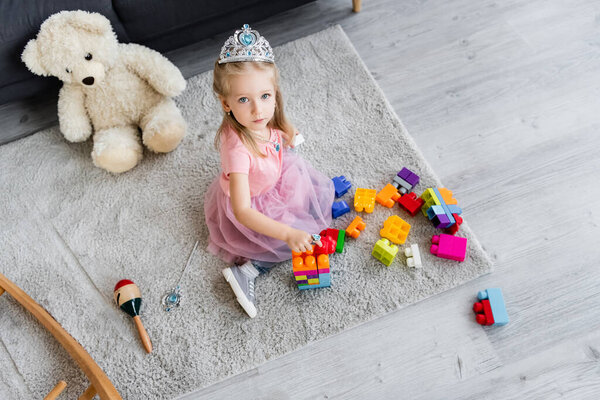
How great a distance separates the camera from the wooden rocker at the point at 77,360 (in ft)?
3.34

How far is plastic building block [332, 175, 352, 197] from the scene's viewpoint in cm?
133

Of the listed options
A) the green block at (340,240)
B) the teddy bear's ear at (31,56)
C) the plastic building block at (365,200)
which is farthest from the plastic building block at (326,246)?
the teddy bear's ear at (31,56)

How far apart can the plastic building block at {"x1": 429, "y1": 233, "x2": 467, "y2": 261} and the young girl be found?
30 centimetres

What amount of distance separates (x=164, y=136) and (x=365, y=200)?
2.03ft

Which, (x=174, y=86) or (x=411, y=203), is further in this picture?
(x=174, y=86)

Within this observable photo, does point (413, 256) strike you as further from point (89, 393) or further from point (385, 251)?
→ point (89, 393)

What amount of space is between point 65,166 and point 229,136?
68 centimetres

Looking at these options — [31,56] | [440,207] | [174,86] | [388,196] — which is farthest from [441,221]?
[31,56]

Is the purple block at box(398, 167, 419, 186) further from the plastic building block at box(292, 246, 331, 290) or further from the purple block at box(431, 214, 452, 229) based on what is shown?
the plastic building block at box(292, 246, 331, 290)

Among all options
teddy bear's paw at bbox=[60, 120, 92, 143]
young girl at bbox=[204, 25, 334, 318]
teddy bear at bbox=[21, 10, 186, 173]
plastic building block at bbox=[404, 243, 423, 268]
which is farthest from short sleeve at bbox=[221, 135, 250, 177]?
teddy bear's paw at bbox=[60, 120, 92, 143]

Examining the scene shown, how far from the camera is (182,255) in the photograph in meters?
1.31

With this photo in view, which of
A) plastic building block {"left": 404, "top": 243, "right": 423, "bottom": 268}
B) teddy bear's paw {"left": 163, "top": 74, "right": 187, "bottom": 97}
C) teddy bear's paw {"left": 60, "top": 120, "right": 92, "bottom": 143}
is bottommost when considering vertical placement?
plastic building block {"left": 404, "top": 243, "right": 423, "bottom": 268}

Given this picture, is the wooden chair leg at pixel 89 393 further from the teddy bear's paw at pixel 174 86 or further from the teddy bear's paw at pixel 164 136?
the teddy bear's paw at pixel 174 86

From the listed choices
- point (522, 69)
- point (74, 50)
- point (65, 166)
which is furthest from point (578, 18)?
point (65, 166)
